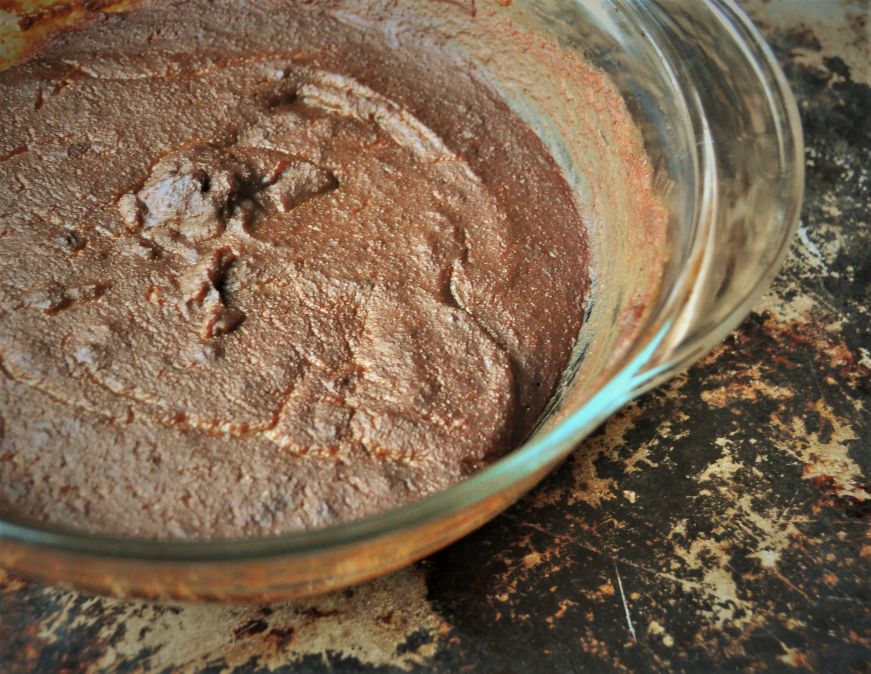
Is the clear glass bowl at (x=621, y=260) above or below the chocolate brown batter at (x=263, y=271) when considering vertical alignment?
above

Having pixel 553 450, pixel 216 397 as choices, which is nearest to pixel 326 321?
pixel 216 397

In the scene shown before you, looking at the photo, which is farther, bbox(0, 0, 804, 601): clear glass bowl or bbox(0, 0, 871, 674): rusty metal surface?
bbox(0, 0, 871, 674): rusty metal surface

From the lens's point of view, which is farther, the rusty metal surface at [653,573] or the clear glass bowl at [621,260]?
the rusty metal surface at [653,573]

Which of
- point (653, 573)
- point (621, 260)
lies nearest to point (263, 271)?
point (621, 260)

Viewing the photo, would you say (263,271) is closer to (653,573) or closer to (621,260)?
(621,260)

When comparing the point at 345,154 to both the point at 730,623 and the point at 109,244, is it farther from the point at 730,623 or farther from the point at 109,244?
the point at 730,623
